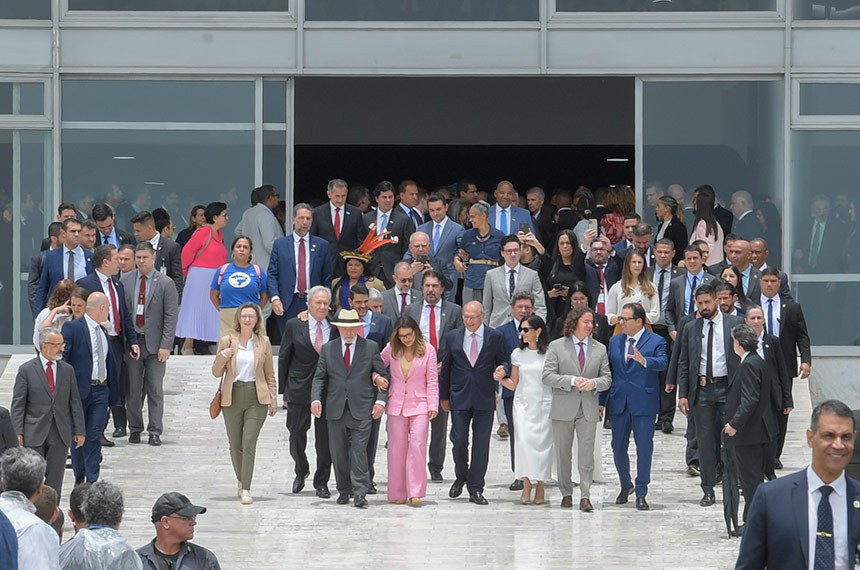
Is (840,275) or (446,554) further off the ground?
(840,275)

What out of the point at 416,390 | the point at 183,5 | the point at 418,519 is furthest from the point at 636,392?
the point at 183,5

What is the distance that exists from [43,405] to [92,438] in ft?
3.43

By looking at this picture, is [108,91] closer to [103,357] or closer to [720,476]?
[103,357]

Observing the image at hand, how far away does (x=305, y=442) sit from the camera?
1520 cm

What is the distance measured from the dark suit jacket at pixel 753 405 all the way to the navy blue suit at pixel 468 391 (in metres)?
2.37

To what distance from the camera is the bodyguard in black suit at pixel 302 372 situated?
49.8 ft

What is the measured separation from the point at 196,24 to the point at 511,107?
5.18m

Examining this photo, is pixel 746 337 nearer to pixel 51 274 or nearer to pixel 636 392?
pixel 636 392

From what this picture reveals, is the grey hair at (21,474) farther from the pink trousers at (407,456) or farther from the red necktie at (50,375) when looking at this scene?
the pink trousers at (407,456)

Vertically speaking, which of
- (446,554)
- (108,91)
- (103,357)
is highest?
(108,91)

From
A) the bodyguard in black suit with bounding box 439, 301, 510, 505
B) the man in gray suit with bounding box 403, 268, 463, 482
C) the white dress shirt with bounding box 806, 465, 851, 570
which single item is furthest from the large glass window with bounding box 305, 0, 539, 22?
the white dress shirt with bounding box 806, 465, 851, 570

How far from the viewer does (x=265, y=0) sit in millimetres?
21125

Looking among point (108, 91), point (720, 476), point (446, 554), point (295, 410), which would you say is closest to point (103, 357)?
point (295, 410)

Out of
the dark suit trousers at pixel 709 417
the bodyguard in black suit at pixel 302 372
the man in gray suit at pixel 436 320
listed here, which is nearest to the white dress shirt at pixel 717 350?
the dark suit trousers at pixel 709 417
